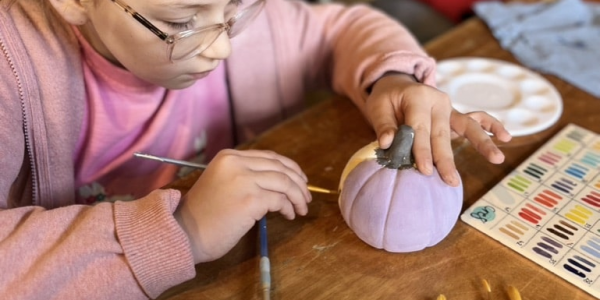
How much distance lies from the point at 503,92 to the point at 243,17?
0.44 meters

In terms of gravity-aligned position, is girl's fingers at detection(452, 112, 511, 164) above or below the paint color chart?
above

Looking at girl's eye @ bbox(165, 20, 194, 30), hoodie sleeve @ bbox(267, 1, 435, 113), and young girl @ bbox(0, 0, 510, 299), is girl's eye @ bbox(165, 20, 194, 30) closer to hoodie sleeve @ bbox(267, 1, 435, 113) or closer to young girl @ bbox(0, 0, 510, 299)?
young girl @ bbox(0, 0, 510, 299)

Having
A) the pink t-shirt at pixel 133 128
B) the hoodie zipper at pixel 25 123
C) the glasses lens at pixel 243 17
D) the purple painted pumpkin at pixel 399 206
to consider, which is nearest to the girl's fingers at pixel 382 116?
the purple painted pumpkin at pixel 399 206

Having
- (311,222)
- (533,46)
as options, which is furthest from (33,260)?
(533,46)

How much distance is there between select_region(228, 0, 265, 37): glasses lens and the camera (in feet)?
2.62

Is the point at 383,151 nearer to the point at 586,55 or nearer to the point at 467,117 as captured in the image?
the point at 467,117

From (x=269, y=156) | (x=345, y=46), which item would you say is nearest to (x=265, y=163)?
(x=269, y=156)

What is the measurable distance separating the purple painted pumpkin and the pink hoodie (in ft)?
0.64

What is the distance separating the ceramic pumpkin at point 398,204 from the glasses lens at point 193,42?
235 millimetres

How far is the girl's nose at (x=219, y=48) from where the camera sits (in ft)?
2.48

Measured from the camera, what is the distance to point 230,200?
0.68 meters

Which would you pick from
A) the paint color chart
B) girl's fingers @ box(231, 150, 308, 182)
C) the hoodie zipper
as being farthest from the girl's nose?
the paint color chart

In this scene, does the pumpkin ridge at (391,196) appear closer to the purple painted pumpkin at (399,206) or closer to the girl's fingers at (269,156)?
the purple painted pumpkin at (399,206)

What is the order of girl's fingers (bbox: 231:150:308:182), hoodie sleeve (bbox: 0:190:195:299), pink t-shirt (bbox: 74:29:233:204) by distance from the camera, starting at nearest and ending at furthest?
hoodie sleeve (bbox: 0:190:195:299), girl's fingers (bbox: 231:150:308:182), pink t-shirt (bbox: 74:29:233:204)
